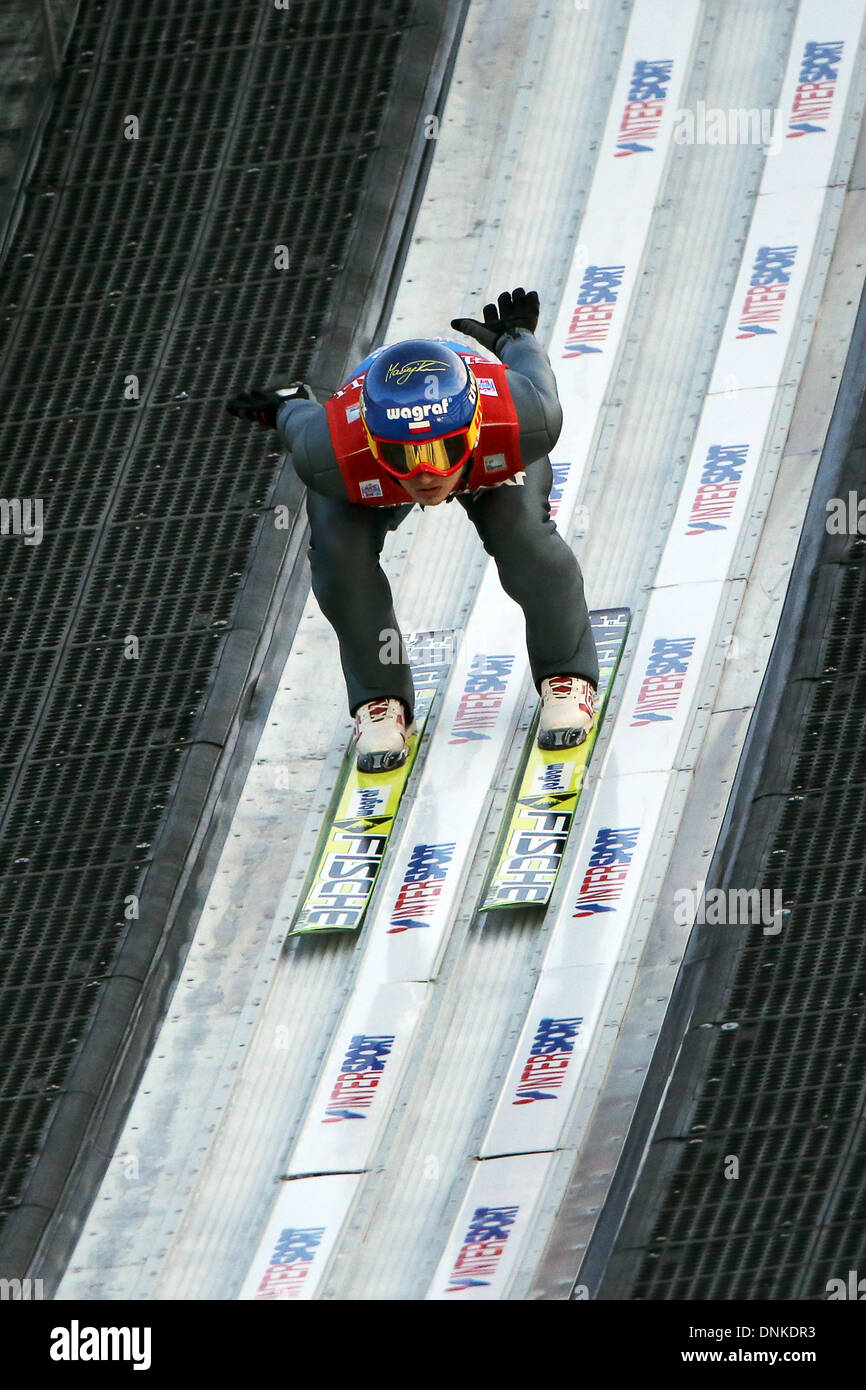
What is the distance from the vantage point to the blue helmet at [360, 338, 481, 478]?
6004 millimetres

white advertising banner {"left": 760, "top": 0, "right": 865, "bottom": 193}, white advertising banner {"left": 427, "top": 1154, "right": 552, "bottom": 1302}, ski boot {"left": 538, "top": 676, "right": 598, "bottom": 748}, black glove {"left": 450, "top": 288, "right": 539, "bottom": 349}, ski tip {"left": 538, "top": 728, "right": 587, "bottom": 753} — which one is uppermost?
white advertising banner {"left": 760, "top": 0, "right": 865, "bottom": 193}

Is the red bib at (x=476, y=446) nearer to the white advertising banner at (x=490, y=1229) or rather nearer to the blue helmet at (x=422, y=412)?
the blue helmet at (x=422, y=412)

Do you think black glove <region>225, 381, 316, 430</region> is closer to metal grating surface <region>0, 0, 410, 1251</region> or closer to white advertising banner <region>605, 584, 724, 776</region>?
metal grating surface <region>0, 0, 410, 1251</region>

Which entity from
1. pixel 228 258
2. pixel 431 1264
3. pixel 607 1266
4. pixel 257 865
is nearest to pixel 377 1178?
pixel 431 1264

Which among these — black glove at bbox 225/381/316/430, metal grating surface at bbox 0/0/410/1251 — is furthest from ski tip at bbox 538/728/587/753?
black glove at bbox 225/381/316/430

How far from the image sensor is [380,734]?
691 centimetres

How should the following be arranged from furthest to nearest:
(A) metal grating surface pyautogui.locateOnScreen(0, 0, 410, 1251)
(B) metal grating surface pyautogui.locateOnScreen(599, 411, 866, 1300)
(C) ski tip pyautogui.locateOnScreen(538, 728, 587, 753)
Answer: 1. (C) ski tip pyautogui.locateOnScreen(538, 728, 587, 753)
2. (A) metal grating surface pyautogui.locateOnScreen(0, 0, 410, 1251)
3. (B) metal grating surface pyautogui.locateOnScreen(599, 411, 866, 1300)

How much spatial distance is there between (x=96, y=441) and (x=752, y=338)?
2272mm

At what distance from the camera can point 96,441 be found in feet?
26.7

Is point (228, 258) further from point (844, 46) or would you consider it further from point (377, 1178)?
point (377, 1178)

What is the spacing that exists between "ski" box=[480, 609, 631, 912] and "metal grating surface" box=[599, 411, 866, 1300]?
55 centimetres

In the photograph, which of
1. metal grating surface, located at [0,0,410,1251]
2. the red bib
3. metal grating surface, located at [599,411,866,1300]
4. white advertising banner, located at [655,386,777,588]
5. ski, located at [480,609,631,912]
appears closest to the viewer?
metal grating surface, located at [599,411,866,1300]

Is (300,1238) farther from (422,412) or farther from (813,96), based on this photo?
(813,96)

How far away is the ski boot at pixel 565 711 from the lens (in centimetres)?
682
